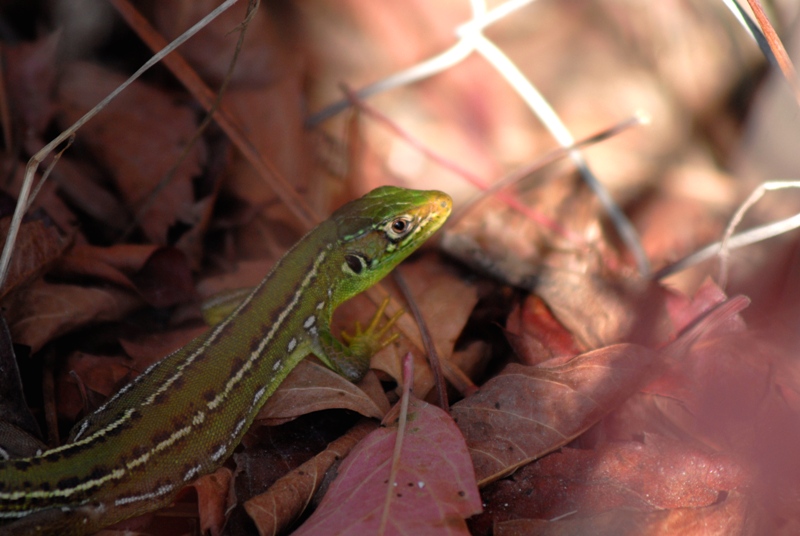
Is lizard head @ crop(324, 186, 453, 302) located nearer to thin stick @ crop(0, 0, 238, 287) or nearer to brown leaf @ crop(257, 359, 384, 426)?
brown leaf @ crop(257, 359, 384, 426)

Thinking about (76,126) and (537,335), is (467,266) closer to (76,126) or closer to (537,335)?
(537,335)

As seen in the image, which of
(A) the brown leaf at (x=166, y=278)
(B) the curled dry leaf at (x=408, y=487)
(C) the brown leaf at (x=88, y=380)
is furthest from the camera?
(A) the brown leaf at (x=166, y=278)

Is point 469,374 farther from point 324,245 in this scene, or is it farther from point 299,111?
point 299,111

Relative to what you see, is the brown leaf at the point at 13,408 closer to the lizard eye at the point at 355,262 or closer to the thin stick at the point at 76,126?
the thin stick at the point at 76,126

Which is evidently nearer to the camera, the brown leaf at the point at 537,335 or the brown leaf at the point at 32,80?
the brown leaf at the point at 537,335

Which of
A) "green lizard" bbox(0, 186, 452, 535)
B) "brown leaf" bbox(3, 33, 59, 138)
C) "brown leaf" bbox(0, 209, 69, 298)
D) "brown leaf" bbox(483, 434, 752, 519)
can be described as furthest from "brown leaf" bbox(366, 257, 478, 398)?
"brown leaf" bbox(3, 33, 59, 138)

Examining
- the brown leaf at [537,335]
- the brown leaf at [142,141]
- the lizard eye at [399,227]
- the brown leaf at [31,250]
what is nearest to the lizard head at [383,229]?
the lizard eye at [399,227]

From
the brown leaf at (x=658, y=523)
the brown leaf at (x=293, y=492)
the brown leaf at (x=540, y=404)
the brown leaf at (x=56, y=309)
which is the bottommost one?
the brown leaf at (x=658, y=523)

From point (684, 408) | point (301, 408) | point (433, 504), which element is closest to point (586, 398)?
point (684, 408)

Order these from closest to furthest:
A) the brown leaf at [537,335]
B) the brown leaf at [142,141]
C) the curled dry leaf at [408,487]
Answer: the curled dry leaf at [408,487] < the brown leaf at [537,335] < the brown leaf at [142,141]
